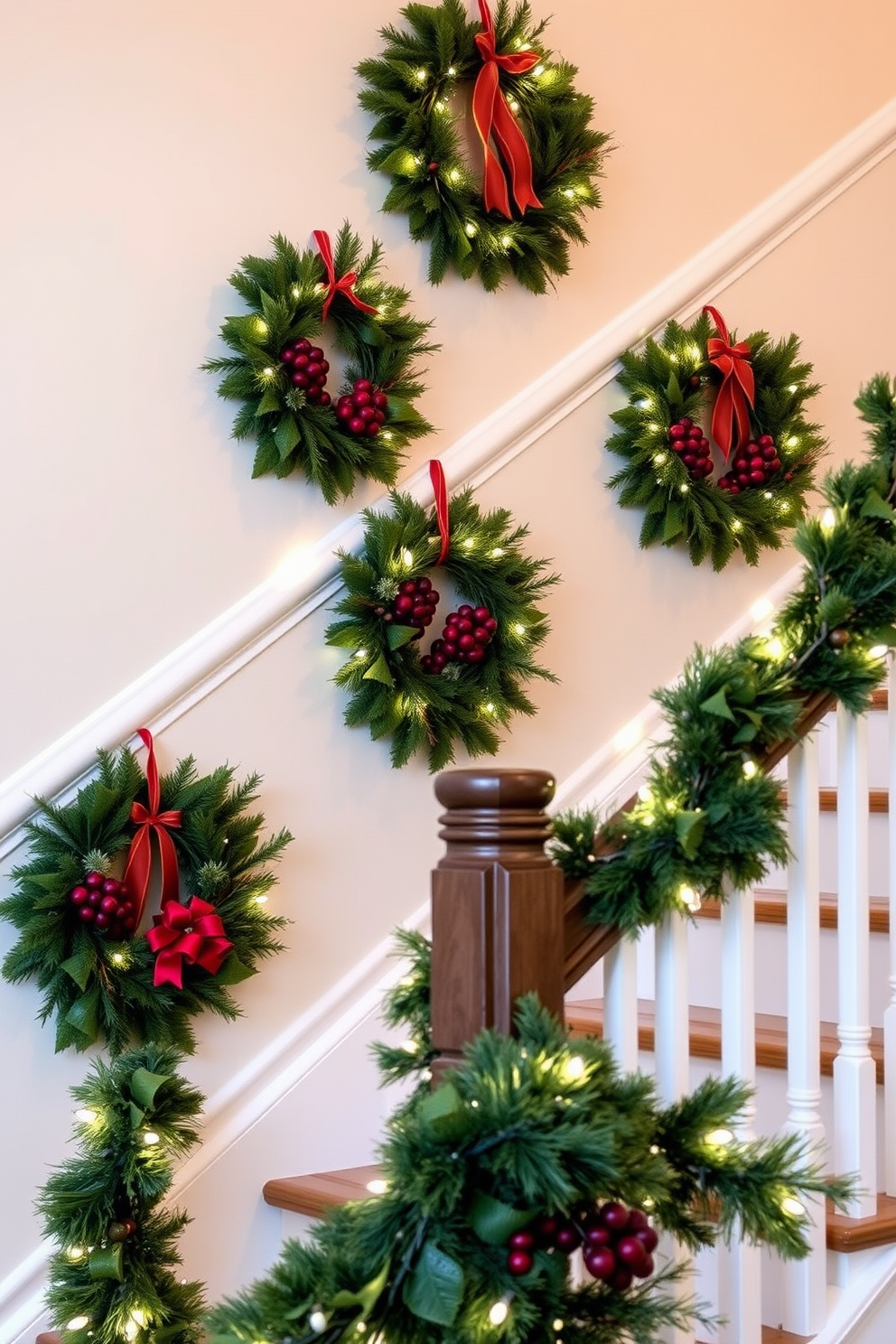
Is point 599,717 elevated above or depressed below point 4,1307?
above

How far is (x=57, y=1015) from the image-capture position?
1966 mm

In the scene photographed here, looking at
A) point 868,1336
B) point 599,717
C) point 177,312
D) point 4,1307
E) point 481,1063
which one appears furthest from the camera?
point 599,717

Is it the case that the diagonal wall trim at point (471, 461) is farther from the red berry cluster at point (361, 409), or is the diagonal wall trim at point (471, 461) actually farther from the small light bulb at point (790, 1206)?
the small light bulb at point (790, 1206)

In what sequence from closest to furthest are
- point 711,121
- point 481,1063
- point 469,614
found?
1. point 481,1063
2. point 469,614
3. point 711,121

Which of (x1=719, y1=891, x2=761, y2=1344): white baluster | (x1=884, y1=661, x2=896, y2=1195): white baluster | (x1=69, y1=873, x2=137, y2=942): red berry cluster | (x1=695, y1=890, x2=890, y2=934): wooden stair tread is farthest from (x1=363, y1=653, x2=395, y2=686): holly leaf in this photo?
(x1=719, y1=891, x2=761, y2=1344): white baluster

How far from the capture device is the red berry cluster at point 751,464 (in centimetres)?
276

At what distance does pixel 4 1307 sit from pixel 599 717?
1428mm

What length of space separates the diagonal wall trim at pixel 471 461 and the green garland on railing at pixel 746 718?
0.99 metres

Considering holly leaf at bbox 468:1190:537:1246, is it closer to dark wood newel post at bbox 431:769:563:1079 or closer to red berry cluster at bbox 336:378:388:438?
dark wood newel post at bbox 431:769:563:1079

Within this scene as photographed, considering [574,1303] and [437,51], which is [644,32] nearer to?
[437,51]

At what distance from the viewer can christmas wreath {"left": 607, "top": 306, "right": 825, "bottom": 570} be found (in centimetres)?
268

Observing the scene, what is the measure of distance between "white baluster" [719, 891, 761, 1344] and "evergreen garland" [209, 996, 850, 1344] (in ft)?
1.01

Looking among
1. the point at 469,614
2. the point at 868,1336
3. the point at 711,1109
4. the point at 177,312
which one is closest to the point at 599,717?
the point at 469,614

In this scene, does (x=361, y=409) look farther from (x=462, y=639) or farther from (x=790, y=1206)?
(x=790, y=1206)
